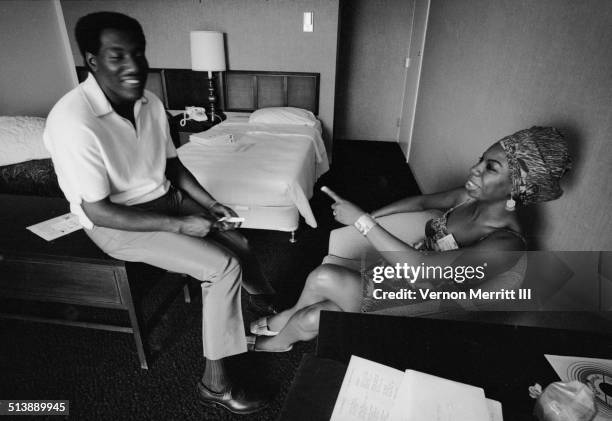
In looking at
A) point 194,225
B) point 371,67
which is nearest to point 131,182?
point 194,225

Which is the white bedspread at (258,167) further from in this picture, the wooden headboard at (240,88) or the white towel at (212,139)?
the wooden headboard at (240,88)

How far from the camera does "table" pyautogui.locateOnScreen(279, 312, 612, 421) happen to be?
738mm

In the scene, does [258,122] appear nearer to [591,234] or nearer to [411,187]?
[411,187]

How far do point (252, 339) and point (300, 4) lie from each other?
3114mm

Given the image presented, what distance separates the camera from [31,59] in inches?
133

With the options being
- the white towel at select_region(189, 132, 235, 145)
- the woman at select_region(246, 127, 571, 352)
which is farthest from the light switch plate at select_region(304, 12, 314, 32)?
the woman at select_region(246, 127, 571, 352)

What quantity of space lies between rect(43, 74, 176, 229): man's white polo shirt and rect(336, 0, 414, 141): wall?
3.81 metres

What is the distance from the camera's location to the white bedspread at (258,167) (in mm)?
2240

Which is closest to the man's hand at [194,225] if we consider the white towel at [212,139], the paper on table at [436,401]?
the paper on table at [436,401]

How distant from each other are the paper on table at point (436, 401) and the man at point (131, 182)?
798 mm

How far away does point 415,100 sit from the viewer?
13.0 ft

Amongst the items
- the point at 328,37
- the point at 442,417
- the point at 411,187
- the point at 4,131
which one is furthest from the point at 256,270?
the point at 328,37

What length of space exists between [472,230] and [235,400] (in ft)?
3.53

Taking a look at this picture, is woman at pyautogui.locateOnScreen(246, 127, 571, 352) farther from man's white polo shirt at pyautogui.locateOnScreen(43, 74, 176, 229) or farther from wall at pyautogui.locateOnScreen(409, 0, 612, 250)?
man's white polo shirt at pyautogui.locateOnScreen(43, 74, 176, 229)
